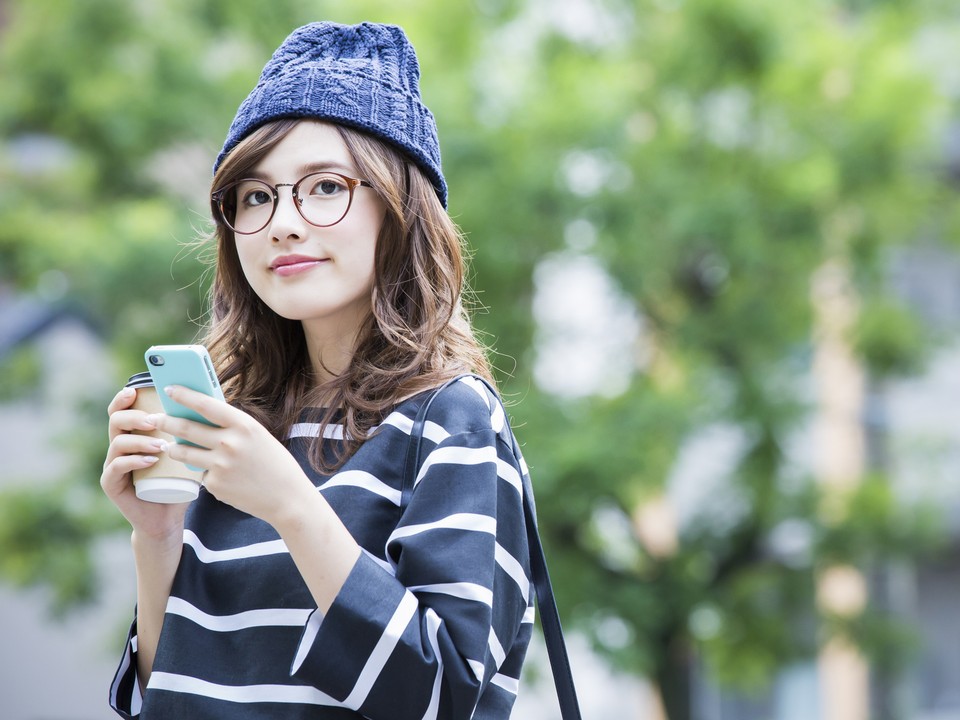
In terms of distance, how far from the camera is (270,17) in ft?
18.9

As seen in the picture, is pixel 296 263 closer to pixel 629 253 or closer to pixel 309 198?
pixel 309 198

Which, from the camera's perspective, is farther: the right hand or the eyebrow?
the eyebrow

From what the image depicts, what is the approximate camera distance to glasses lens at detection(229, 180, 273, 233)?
4.08 ft

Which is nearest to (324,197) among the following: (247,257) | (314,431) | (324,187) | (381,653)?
(324,187)

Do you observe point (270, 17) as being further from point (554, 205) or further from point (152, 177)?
point (554, 205)

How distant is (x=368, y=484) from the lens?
1140mm

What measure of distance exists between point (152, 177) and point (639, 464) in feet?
10.0

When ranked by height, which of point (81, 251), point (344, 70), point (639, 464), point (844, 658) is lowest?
point (844, 658)

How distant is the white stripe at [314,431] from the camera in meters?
1.22

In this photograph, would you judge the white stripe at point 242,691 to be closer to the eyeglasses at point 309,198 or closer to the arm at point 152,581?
the arm at point 152,581

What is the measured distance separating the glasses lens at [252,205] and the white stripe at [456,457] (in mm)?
337

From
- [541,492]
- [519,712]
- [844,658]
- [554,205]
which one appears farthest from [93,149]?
[844,658]

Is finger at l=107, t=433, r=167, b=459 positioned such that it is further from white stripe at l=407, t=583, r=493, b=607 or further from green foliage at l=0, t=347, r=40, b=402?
green foliage at l=0, t=347, r=40, b=402

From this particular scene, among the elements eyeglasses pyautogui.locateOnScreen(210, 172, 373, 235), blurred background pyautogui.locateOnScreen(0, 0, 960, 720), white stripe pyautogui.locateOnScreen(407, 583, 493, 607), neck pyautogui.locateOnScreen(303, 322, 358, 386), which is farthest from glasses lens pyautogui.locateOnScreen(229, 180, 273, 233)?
blurred background pyautogui.locateOnScreen(0, 0, 960, 720)
